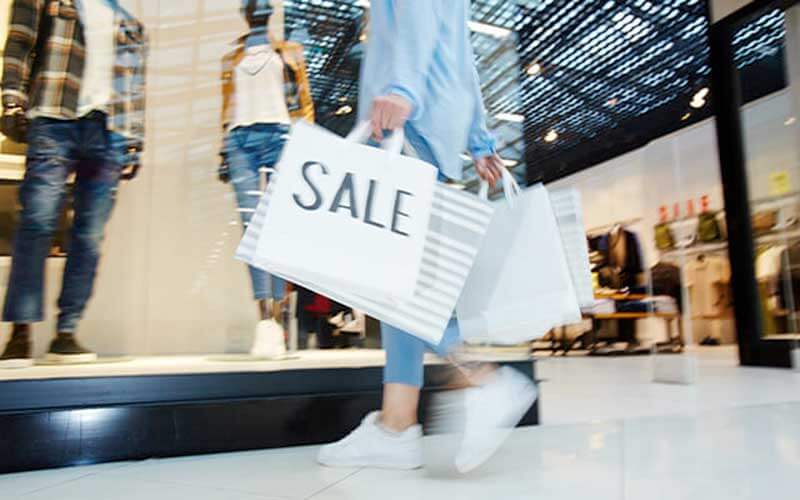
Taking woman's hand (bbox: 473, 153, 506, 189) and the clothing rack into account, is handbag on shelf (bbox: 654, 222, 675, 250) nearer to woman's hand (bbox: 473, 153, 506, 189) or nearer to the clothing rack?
the clothing rack

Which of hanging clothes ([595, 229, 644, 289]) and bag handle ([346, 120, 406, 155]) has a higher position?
hanging clothes ([595, 229, 644, 289])

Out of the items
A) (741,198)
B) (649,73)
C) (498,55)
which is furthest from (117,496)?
(649,73)

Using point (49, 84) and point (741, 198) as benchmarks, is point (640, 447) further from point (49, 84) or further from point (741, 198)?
point (741, 198)

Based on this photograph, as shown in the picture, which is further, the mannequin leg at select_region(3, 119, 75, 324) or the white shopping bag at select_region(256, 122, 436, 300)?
the mannequin leg at select_region(3, 119, 75, 324)

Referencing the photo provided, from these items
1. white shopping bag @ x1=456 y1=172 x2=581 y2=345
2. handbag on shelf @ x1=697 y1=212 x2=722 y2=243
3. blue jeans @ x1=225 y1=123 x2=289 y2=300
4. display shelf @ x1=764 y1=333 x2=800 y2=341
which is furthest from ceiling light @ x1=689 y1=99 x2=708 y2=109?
white shopping bag @ x1=456 y1=172 x2=581 y2=345

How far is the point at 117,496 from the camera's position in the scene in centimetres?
92

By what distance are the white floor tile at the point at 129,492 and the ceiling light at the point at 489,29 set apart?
1797mm

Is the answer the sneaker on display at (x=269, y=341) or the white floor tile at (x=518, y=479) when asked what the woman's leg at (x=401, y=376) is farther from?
the sneaker on display at (x=269, y=341)

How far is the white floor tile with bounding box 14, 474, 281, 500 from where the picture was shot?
914 mm

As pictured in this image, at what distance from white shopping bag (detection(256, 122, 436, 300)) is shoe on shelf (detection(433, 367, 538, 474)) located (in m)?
0.29

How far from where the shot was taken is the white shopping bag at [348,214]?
31.2 inches

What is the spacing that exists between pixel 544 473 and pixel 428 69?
795 millimetres

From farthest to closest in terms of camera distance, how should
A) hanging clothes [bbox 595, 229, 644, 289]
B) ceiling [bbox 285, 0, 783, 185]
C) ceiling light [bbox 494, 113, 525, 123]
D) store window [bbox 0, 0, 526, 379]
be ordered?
hanging clothes [bbox 595, 229, 644, 289], ceiling light [bbox 494, 113, 525, 123], ceiling [bbox 285, 0, 783, 185], store window [bbox 0, 0, 526, 379]

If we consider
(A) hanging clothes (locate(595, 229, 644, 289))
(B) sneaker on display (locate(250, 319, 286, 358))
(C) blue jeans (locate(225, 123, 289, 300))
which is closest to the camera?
(B) sneaker on display (locate(250, 319, 286, 358))
